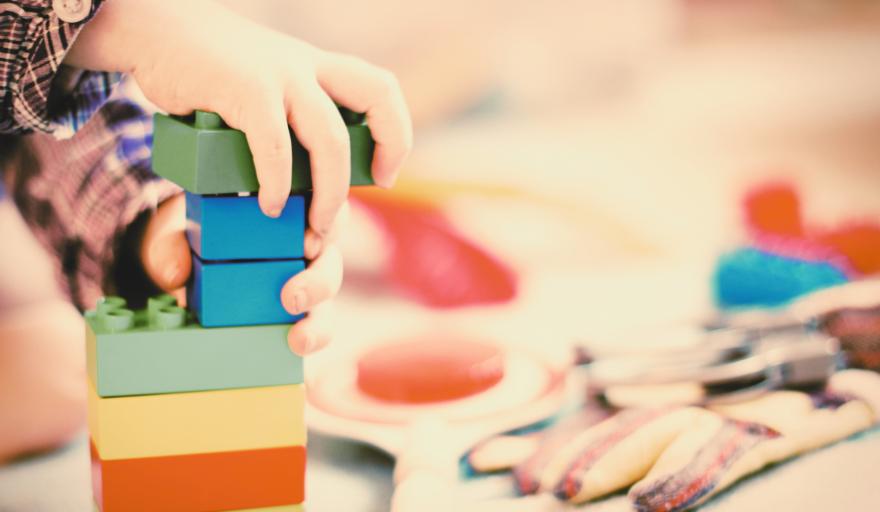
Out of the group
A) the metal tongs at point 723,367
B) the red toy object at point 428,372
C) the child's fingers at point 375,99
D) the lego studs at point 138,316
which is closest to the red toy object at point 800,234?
the metal tongs at point 723,367

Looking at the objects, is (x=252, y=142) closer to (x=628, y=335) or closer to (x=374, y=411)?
(x=374, y=411)

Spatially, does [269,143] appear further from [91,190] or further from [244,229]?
[91,190]

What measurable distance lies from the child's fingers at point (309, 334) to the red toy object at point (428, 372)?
0.72 ft

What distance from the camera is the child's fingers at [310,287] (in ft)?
2.02

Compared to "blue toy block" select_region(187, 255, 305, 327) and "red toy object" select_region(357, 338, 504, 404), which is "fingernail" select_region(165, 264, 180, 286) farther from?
"red toy object" select_region(357, 338, 504, 404)

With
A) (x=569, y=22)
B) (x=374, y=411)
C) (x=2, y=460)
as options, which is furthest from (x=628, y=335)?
(x=569, y=22)

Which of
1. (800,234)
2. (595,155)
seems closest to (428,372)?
(800,234)

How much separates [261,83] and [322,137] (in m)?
0.05

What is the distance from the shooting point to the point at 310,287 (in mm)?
620

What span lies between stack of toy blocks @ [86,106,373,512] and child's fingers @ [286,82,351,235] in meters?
0.01

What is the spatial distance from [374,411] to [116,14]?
0.36 metres

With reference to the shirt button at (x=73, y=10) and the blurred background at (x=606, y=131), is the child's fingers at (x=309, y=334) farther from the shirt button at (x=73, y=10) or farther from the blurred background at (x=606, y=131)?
the blurred background at (x=606, y=131)

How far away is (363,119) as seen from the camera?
0.65 m

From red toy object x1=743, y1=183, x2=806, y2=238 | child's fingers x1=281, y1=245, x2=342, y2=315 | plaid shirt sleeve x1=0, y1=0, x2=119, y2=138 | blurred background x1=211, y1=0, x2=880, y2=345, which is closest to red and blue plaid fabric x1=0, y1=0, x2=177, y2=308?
plaid shirt sleeve x1=0, y1=0, x2=119, y2=138
